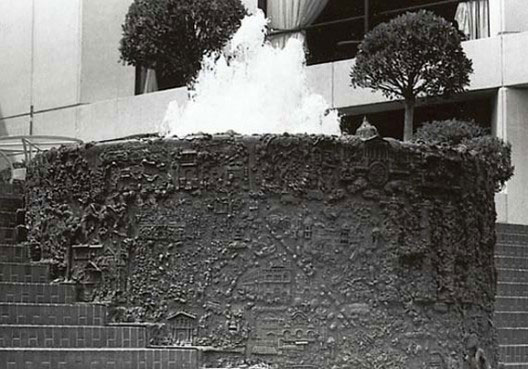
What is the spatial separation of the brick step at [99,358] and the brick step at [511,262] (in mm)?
4988

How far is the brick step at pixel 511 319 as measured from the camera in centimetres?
1139

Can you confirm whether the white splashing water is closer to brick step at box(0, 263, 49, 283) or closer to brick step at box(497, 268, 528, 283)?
brick step at box(0, 263, 49, 283)

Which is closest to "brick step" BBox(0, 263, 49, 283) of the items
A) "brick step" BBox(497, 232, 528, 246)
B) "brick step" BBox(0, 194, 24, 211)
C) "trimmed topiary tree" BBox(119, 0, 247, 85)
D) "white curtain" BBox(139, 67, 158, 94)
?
"brick step" BBox(0, 194, 24, 211)

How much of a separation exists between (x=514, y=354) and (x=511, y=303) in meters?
0.87

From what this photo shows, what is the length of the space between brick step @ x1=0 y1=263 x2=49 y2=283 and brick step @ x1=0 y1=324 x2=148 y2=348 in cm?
91

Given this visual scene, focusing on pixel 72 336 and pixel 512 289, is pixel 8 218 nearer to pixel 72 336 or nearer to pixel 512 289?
→ pixel 72 336

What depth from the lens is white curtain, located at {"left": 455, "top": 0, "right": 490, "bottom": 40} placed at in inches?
770

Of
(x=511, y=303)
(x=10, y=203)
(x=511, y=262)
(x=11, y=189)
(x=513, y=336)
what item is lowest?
(x=513, y=336)

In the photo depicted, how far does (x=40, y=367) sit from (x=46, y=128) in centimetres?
1671

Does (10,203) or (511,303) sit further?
(511,303)

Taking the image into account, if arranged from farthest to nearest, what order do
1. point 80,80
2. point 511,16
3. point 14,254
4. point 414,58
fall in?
1. point 80,80
2. point 511,16
3. point 414,58
4. point 14,254

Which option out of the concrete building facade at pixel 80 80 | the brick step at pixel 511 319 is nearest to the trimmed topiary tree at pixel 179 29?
the concrete building facade at pixel 80 80

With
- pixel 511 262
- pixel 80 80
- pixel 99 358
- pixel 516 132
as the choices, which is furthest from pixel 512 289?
pixel 80 80

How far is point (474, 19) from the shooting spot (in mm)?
19766
